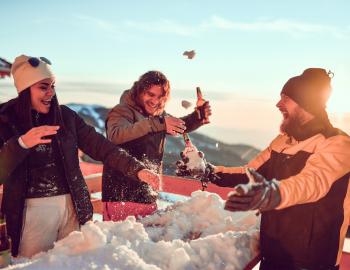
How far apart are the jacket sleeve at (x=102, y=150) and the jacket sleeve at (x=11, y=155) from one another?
0.61 meters

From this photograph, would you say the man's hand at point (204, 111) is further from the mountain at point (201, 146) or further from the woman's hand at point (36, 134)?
the mountain at point (201, 146)

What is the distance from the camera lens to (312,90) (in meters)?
1.90

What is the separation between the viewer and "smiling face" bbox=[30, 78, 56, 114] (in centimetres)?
227

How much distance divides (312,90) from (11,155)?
171 centimetres

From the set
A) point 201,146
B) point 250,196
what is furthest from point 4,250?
point 201,146

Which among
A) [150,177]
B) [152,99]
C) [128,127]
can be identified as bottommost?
[150,177]

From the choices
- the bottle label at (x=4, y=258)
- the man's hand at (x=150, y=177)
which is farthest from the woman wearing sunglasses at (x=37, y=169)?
the bottle label at (x=4, y=258)

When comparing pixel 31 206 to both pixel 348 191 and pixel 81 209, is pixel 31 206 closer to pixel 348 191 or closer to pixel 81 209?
pixel 81 209

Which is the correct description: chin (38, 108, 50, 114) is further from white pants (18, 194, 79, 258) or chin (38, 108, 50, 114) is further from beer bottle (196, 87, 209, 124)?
beer bottle (196, 87, 209, 124)

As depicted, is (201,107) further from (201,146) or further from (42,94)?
(201,146)

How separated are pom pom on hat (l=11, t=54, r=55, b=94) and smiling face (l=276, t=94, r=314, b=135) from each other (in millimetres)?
1460

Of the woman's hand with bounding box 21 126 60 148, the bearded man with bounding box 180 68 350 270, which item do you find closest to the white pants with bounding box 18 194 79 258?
the woman's hand with bounding box 21 126 60 148

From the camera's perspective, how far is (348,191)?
1824 millimetres

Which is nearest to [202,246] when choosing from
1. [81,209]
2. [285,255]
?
[285,255]
